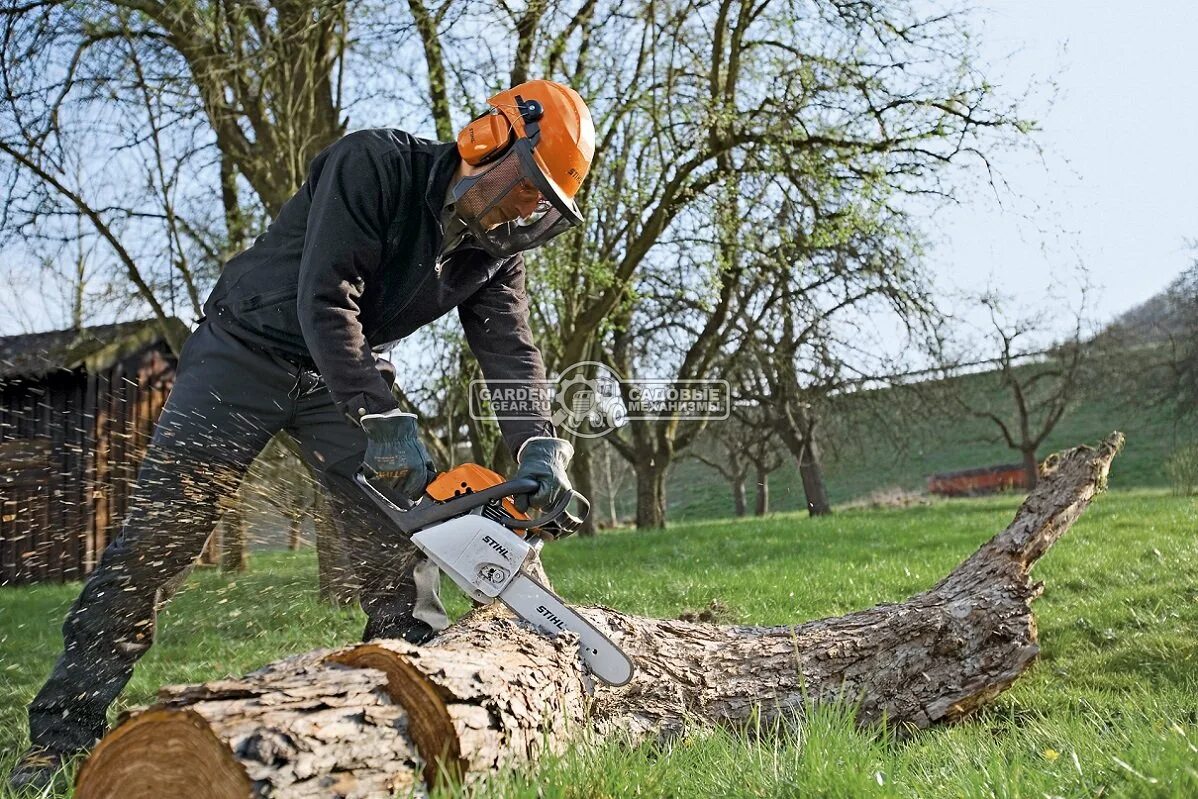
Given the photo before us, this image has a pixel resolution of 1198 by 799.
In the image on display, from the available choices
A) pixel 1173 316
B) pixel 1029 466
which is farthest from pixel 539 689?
pixel 1173 316

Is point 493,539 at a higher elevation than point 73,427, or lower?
lower

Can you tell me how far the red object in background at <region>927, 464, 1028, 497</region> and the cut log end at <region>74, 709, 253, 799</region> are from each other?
29.1 metres

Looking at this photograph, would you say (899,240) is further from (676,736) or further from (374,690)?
(374,690)

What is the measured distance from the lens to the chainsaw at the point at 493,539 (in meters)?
2.58

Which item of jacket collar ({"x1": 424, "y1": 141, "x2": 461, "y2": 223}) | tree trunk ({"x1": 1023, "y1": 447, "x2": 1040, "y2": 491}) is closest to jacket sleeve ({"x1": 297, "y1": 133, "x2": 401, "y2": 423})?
jacket collar ({"x1": 424, "y1": 141, "x2": 461, "y2": 223})

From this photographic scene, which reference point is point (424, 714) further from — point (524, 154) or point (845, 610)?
point (845, 610)

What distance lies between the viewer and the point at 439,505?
2600mm

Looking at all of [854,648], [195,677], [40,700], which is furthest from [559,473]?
[195,677]

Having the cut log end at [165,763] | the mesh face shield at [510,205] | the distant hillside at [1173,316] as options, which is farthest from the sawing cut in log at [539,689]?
the distant hillside at [1173,316]

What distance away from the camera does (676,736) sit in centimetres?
281

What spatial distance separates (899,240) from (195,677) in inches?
306

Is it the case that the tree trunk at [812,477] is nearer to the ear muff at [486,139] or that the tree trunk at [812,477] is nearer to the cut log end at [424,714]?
the ear muff at [486,139]

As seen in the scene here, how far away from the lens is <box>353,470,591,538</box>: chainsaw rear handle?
2.58 metres

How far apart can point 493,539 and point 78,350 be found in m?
12.0
